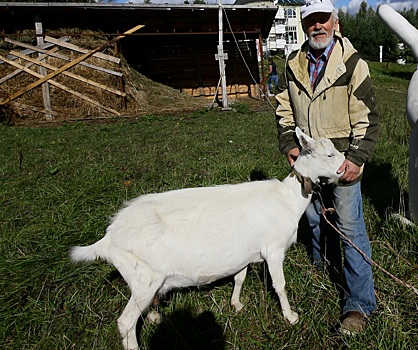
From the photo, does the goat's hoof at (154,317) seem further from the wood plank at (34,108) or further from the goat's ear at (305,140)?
the wood plank at (34,108)

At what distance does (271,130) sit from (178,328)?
697 cm

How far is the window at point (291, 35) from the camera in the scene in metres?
62.5

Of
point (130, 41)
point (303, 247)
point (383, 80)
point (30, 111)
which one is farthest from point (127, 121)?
point (383, 80)

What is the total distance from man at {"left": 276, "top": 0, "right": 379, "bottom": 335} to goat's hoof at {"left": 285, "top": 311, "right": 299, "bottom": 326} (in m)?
0.32

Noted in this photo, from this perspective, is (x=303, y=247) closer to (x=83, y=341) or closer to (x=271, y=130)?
(x=83, y=341)

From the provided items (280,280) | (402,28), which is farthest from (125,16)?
(280,280)

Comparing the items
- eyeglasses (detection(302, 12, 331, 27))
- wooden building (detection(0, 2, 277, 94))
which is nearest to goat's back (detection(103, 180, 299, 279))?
eyeglasses (detection(302, 12, 331, 27))

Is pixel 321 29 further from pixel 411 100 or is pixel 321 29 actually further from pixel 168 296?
pixel 168 296

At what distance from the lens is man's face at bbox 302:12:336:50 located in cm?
258

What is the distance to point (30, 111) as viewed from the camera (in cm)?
1320

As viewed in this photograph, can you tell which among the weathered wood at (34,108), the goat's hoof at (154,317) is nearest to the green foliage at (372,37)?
the weathered wood at (34,108)

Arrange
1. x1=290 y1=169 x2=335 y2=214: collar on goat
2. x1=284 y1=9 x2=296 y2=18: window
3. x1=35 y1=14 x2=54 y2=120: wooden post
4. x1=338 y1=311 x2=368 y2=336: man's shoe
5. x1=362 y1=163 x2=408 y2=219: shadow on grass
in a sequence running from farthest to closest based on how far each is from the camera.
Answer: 1. x1=284 y1=9 x2=296 y2=18: window
2. x1=35 y1=14 x2=54 y2=120: wooden post
3. x1=362 y1=163 x2=408 y2=219: shadow on grass
4. x1=290 y1=169 x2=335 y2=214: collar on goat
5. x1=338 y1=311 x2=368 y2=336: man's shoe

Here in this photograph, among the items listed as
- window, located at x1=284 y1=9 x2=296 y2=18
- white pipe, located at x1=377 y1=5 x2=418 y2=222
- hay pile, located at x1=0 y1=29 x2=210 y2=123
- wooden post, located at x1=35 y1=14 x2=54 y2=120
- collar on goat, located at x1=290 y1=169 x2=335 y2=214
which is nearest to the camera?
collar on goat, located at x1=290 y1=169 x2=335 y2=214

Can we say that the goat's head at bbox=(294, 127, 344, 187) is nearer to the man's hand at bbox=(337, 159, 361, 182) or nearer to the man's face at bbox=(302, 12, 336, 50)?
the man's hand at bbox=(337, 159, 361, 182)
